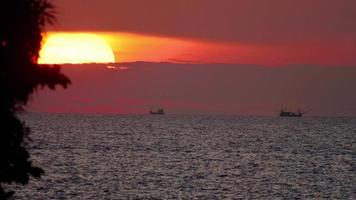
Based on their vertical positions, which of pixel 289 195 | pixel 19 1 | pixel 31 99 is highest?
pixel 19 1

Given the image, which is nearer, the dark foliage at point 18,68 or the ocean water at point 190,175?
the dark foliage at point 18,68

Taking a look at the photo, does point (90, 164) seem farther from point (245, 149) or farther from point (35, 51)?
point (35, 51)

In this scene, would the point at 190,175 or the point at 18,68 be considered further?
the point at 190,175

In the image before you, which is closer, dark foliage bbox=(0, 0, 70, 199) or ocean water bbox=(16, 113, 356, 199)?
dark foliage bbox=(0, 0, 70, 199)

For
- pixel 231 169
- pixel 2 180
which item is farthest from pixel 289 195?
pixel 2 180

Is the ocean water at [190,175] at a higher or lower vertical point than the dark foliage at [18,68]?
lower

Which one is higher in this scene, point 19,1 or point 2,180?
point 19,1

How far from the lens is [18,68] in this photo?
826 inches

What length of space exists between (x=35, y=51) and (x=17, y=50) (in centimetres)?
48

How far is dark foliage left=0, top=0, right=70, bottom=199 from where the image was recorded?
68.4 ft

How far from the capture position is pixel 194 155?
15738 cm

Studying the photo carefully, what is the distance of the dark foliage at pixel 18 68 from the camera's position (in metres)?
20.9

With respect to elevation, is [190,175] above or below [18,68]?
below

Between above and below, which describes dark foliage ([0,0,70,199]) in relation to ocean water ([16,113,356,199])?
above
